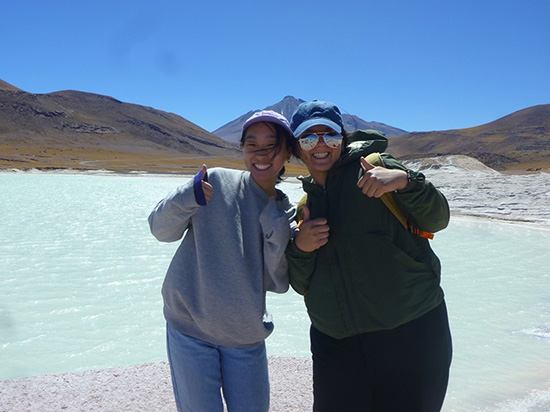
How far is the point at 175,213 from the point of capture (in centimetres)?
178

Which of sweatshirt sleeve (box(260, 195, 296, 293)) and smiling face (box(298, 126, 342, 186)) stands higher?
smiling face (box(298, 126, 342, 186))

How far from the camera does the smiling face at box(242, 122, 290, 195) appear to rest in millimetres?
1884

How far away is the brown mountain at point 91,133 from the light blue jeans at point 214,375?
203 feet

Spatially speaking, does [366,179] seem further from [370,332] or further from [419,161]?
[419,161]

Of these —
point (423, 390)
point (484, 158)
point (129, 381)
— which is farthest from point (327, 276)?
point (484, 158)

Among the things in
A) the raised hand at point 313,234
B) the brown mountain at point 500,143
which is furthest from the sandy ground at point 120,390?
the brown mountain at point 500,143

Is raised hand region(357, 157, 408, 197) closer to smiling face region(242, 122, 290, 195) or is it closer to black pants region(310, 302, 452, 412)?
smiling face region(242, 122, 290, 195)

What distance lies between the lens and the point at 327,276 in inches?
70.0

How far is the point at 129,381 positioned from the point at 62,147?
84.6 metres

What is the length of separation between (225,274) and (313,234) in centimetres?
38

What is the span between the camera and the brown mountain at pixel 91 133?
2948 inches

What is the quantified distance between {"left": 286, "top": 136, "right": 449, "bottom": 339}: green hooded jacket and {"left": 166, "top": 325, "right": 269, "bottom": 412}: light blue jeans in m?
0.35

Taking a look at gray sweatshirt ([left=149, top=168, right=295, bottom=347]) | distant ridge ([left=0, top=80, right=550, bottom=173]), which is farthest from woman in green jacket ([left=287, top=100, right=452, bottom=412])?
distant ridge ([left=0, top=80, right=550, bottom=173])

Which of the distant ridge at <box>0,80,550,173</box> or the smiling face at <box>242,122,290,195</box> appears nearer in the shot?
the smiling face at <box>242,122,290,195</box>
